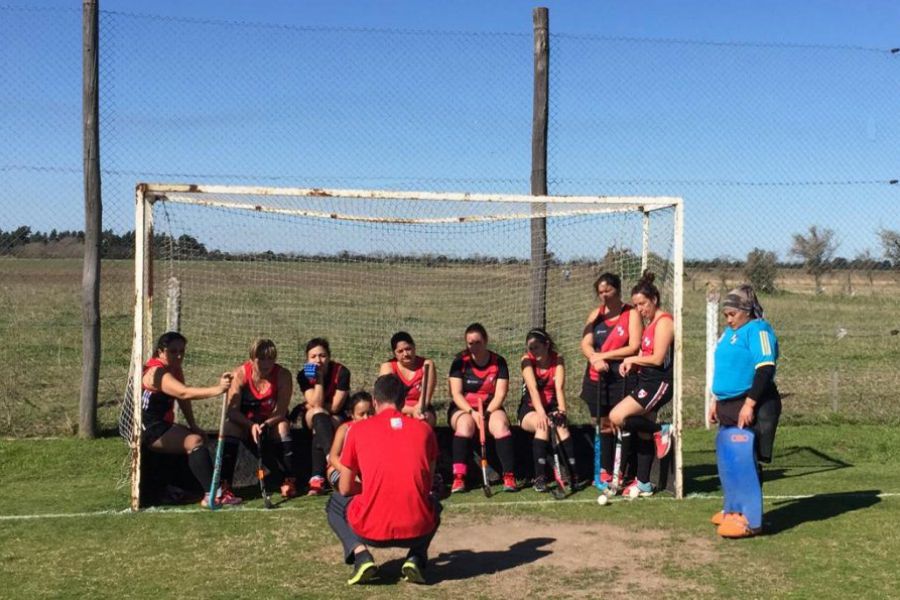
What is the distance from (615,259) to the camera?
973 cm

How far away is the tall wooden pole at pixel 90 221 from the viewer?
9688 mm

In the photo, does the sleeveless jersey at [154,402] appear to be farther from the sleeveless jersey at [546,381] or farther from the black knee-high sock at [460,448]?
the sleeveless jersey at [546,381]

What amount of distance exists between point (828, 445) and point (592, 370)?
10.8 ft

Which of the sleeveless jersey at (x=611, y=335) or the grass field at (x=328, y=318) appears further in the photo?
the grass field at (x=328, y=318)

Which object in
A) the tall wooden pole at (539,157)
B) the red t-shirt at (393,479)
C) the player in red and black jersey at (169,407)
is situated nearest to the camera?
the red t-shirt at (393,479)

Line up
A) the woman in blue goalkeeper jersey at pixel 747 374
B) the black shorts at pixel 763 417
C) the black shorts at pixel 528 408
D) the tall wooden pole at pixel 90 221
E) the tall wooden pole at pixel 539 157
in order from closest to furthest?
the woman in blue goalkeeper jersey at pixel 747 374
the black shorts at pixel 763 417
the black shorts at pixel 528 408
the tall wooden pole at pixel 90 221
the tall wooden pole at pixel 539 157

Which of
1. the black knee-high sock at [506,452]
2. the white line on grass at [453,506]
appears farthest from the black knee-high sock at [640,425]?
the black knee-high sock at [506,452]

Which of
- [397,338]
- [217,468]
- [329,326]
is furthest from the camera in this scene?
[329,326]

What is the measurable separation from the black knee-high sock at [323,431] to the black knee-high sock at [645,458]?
2283 mm

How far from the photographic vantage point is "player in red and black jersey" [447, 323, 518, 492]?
8125mm

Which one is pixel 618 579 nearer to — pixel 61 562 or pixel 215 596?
pixel 215 596

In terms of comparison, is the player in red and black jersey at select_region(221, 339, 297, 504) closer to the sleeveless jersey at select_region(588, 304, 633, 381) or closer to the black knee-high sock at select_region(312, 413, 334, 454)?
the black knee-high sock at select_region(312, 413, 334, 454)

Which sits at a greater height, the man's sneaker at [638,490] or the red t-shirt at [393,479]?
the red t-shirt at [393,479]

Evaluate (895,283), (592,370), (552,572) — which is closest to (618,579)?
(552,572)
